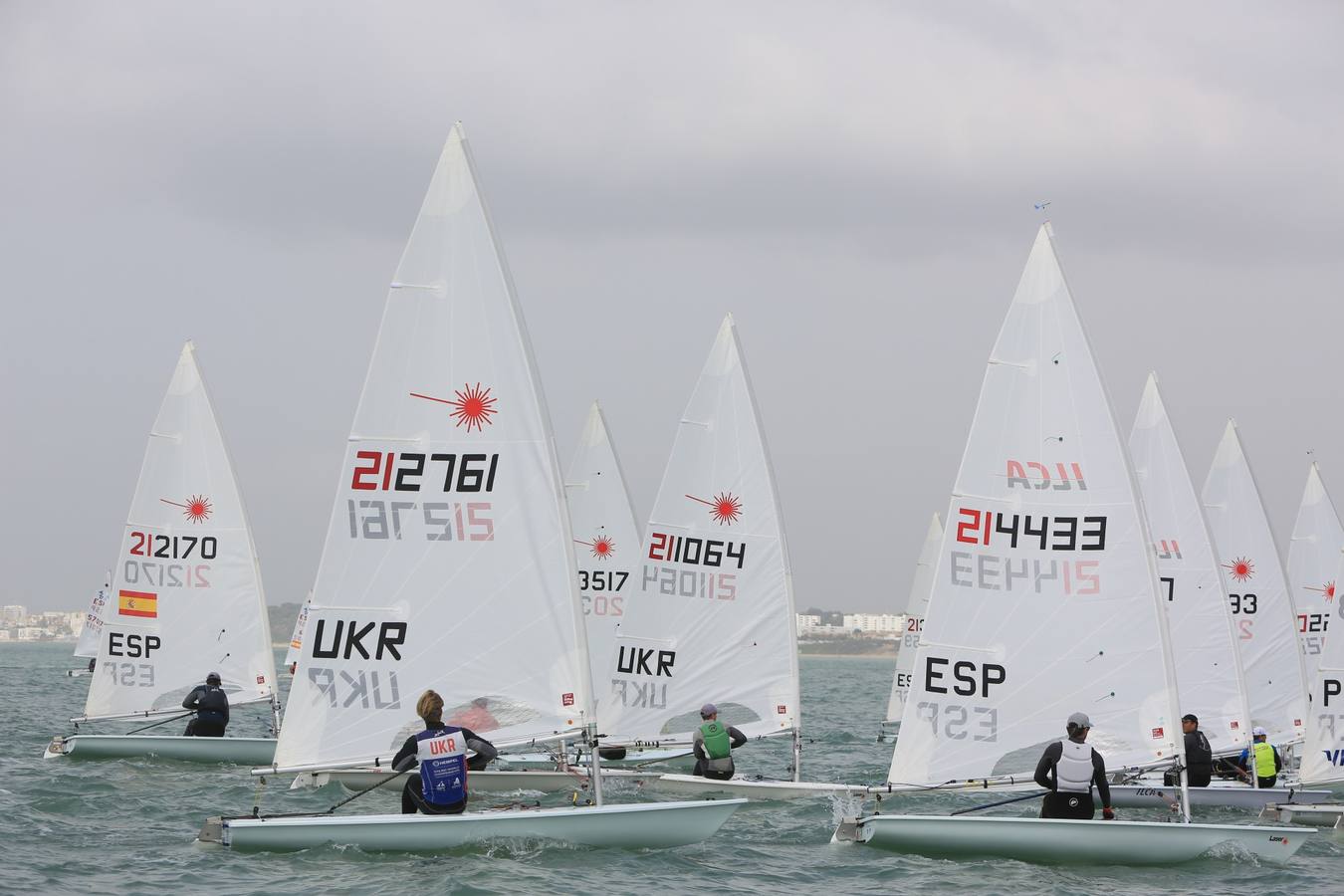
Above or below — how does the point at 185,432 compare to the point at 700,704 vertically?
above

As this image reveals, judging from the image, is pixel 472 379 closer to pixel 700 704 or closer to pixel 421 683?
pixel 421 683

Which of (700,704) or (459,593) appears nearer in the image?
(459,593)

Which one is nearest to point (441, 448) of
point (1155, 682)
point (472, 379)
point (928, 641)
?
point (472, 379)

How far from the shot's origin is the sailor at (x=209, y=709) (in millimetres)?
25719

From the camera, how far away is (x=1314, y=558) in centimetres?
3014

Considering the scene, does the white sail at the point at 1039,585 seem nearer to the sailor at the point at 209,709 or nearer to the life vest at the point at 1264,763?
the life vest at the point at 1264,763

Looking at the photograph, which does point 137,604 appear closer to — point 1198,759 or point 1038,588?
point 1038,588

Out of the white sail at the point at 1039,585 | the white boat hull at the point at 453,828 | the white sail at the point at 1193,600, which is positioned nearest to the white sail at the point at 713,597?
the white sail at the point at 1193,600

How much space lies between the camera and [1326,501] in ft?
99.2

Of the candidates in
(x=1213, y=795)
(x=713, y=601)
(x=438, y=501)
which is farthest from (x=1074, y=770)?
(x=713, y=601)

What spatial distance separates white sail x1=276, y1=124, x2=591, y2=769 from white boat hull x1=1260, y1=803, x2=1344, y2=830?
7.99 metres

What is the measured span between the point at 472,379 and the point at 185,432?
534 inches

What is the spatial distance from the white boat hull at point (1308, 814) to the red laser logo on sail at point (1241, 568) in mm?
8361

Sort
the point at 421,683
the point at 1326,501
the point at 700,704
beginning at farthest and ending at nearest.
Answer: the point at 1326,501 < the point at 700,704 < the point at 421,683
